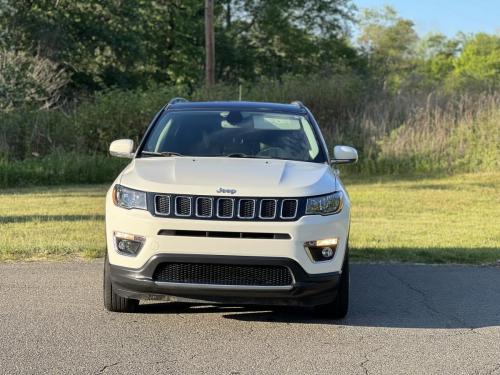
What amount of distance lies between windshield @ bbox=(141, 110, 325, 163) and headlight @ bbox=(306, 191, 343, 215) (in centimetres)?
97

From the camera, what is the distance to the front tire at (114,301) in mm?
5840

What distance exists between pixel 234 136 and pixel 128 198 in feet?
5.33

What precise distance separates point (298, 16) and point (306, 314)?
4407 centimetres

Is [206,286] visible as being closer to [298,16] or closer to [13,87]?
[13,87]

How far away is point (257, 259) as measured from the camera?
5.25 metres

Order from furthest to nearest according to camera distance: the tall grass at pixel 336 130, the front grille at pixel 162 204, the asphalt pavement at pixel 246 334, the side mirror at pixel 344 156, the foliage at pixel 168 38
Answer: the foliage at pixel 168 38 → the tall grass at pixel 336 130 → the side mirror at pixel 344 156 → the front grille at pixel 162 204 → the asphalt pavement at pixel 246 334

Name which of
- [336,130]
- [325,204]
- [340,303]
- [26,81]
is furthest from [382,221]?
[26,81]

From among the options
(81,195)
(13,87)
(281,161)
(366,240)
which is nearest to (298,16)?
(13,87)

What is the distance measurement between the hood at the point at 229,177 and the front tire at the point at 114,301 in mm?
820

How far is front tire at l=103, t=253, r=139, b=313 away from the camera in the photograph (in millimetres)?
5840

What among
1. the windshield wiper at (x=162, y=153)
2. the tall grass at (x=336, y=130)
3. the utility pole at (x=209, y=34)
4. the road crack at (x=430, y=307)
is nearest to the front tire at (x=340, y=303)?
the road crack at (x=430, y=307)

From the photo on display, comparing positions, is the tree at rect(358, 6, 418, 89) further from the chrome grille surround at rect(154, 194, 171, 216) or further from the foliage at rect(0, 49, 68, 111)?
the chrome grille surround at rect(154, 194, 171, 216)

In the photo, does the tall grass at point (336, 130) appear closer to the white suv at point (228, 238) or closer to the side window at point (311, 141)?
the side window at point (311, 141)

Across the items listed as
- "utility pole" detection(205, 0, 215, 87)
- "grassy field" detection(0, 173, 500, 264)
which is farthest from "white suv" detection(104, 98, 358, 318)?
"utility pole" detection(205, 0, 215, 87)
